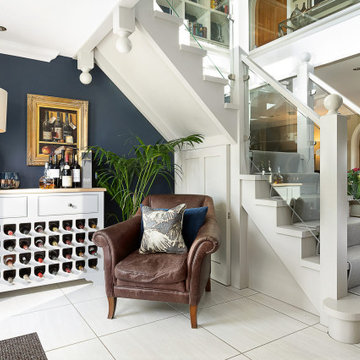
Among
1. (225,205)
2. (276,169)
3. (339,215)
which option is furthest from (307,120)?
(225,205)

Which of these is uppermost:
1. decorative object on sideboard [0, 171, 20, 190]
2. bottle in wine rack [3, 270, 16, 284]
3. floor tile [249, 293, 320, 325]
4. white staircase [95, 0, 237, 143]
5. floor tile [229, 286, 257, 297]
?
white staircase [95, 0, 237, 143]

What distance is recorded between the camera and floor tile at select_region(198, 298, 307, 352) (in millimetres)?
2084

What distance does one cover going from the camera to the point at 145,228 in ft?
8.57

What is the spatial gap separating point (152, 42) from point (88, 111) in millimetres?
1249

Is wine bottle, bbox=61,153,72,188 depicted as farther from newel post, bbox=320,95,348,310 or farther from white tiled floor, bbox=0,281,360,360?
newel post, bbox=320,95,348,310

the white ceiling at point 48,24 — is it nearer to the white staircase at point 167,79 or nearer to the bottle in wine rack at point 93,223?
the white staircase at point 167,79

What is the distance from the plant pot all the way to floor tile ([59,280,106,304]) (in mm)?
2339

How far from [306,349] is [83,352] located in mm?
1313

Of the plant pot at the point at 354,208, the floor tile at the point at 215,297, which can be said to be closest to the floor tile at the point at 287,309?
the floor tile at the point at 215,297

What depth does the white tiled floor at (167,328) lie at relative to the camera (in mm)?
1910

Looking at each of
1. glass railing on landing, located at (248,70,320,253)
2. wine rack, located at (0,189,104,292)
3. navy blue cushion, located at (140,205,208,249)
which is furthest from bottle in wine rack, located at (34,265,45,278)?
glass railing on landing, located at (248,70,320,253)

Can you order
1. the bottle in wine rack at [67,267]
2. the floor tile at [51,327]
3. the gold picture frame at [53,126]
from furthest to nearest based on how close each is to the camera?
1. the gold picture frame at [53,126]
2. the bottle in wine rack at [67,267]
3. the floor tile at [51,327]

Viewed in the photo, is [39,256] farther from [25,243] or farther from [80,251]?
[80,251]

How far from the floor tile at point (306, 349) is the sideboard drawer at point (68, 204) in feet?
6.11
